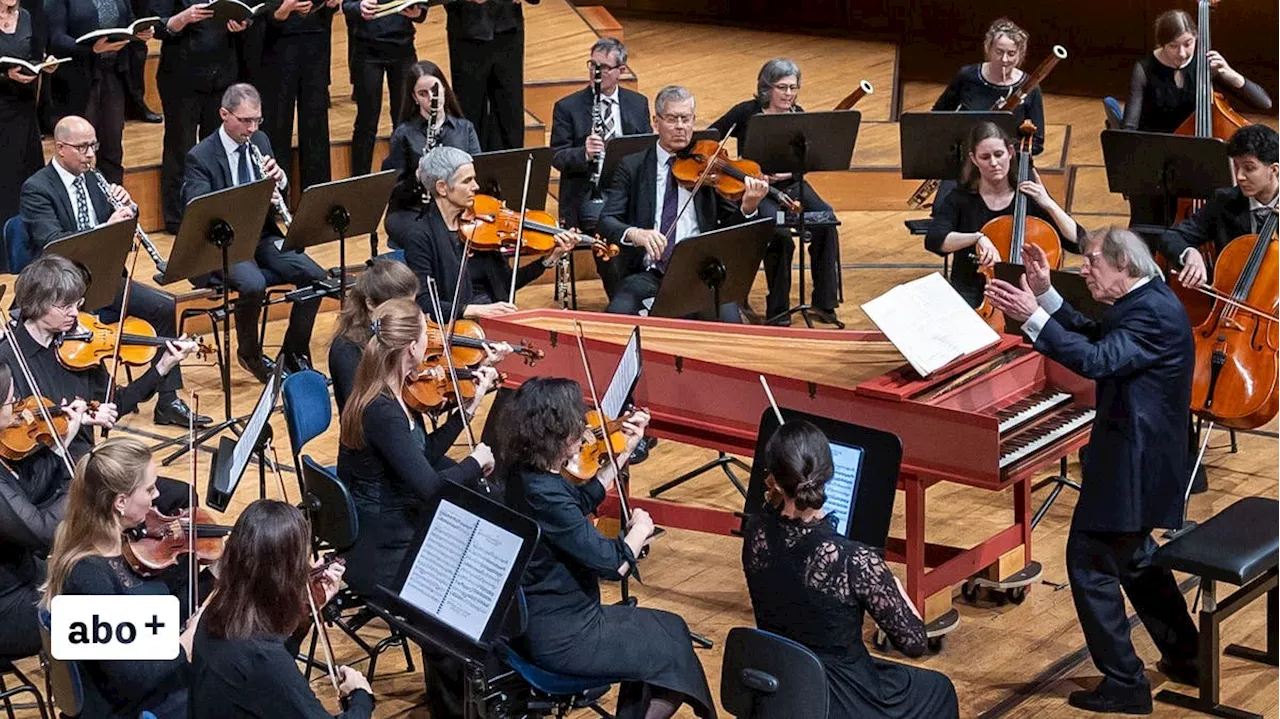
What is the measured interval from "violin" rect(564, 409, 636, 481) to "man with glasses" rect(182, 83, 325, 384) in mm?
2607

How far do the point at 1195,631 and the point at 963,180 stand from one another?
2203 millimetres

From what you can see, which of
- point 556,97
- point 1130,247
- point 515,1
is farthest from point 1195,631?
point 556,97

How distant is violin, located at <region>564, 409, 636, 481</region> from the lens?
4.32 m


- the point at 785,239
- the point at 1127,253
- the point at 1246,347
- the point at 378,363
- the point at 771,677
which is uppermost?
the point at 1127,253

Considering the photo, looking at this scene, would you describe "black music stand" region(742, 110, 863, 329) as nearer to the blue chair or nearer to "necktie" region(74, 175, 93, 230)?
the blue chair

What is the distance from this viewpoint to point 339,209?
633 cm

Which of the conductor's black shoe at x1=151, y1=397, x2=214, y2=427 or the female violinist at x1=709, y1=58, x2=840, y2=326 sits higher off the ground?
the female violinist at x1=709, y1=58, x2=840, y2=326

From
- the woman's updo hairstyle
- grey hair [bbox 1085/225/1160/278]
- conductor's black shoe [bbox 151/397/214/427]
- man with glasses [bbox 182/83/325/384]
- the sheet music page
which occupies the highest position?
grey hair [bbox 1085/225/1160/278]

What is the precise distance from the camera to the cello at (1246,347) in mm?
5453

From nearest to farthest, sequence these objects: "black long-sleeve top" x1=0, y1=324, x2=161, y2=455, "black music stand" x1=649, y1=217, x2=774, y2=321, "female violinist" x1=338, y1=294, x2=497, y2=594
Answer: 1. "female violinist" x1=338, y1=294, x2=497, y2=594
2. "black long-sleeve top" x1=0, y1=324, x2=161, y2=455
3. "black music stand" x1=649, y1=217, x2=774, y2=321

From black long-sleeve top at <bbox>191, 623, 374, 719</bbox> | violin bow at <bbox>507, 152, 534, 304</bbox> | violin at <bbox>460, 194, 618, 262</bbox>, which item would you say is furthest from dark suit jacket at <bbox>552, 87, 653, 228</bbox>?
black long-sleeve top at <bbox>191, 623, 374, 719</bbox>

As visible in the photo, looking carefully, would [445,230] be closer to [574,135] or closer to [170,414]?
[170,414]

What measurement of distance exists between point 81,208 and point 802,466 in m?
3.73

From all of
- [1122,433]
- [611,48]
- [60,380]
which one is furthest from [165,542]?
[611,48]
